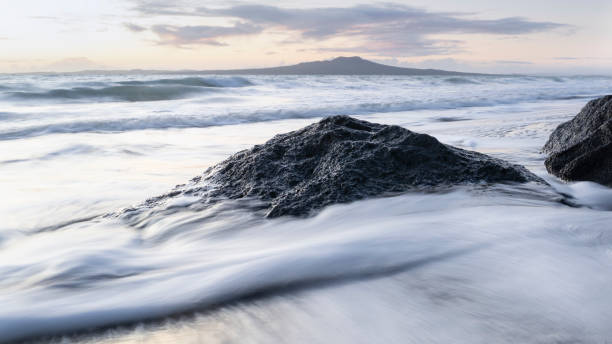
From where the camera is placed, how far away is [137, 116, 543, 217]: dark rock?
2.43 m

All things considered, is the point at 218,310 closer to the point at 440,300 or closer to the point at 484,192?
the point at 440,300

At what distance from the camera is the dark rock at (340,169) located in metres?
2.43

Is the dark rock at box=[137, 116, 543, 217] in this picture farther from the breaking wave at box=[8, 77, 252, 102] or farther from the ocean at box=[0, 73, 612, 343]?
the breaking wave at box=[8, 77, 252, 102]

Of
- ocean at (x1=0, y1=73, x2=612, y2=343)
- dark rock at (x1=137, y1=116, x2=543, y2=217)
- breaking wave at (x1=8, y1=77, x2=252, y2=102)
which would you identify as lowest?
ocean at (x1=0, y1=73, x2=612, y2=343)

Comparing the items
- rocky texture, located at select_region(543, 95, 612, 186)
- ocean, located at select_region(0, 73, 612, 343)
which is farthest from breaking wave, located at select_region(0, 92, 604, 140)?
rocky texture, located at select_region(543, 95, 612, 186)

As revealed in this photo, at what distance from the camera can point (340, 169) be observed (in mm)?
2438

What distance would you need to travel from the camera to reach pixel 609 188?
107 inches

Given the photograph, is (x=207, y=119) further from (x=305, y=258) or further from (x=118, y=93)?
(x=118, y=93)

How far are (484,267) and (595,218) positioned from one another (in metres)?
0.79

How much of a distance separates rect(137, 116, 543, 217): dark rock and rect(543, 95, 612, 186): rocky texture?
42cm

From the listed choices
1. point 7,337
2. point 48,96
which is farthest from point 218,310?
point 48,96

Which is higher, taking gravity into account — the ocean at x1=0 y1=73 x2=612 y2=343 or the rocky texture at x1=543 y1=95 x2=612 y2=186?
the rocky texture at x1=543 y1=95 x2=612 y2=186

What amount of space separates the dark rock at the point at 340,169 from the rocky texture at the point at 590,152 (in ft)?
1.37

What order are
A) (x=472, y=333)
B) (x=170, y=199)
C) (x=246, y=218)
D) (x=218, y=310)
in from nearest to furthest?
1. (x=472, y=333)
2. (x=218, y=310)
3. (x=246, y=218)
4. (x=170, y=199)
